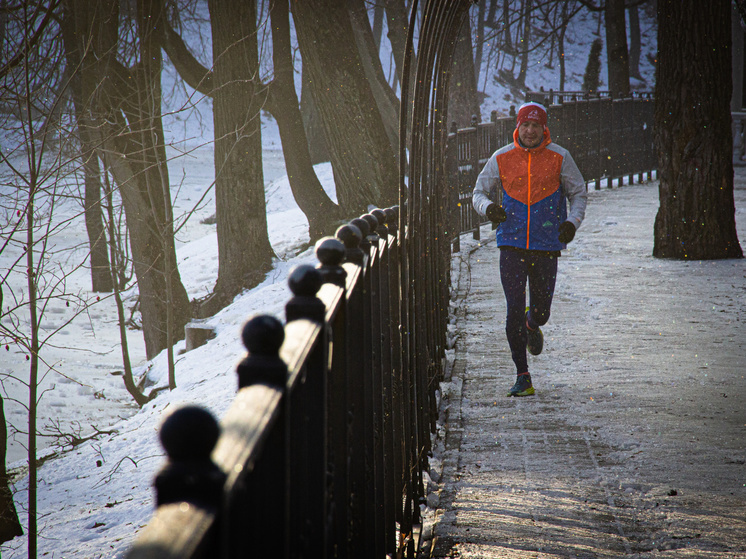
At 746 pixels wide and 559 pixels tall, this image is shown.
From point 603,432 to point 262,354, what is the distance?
11.8ft

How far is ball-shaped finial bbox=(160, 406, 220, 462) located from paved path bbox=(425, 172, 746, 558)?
8.10ft

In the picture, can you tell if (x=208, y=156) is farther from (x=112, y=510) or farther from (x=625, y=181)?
(x=112, y=510)

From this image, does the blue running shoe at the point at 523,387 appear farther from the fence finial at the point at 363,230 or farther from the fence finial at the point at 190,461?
the fence finial at the point at 190,461

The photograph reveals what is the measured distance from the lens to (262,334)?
91 cm

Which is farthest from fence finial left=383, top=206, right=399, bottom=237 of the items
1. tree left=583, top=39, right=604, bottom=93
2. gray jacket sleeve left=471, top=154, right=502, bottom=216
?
tree left=583, top=39, right=604, bottom=93

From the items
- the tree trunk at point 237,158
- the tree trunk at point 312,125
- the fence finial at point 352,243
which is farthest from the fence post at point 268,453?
the tree trunk at point 312,125

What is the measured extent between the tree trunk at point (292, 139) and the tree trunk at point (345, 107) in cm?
153

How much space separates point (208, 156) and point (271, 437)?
39.5 meters

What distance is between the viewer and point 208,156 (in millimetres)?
38906

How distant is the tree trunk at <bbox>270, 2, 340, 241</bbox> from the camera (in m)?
11.6

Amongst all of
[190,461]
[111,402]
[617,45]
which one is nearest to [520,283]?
[190,461]

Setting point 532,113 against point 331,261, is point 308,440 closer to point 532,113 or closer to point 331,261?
point 331,261

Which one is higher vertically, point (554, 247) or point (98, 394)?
point (554, 247)

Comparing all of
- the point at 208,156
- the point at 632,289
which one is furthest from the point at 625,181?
the point at 208,156
